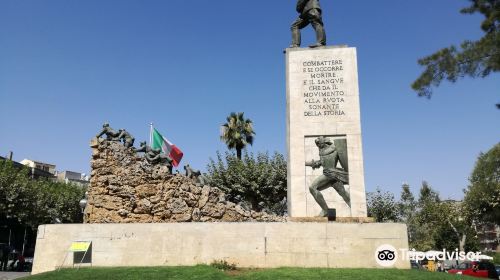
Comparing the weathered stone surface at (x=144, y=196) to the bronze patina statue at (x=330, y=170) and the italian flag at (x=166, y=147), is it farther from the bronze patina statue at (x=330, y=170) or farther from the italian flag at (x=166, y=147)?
the bronze patina statue at (x=330, y=170)

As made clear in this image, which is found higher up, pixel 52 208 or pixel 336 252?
pixel 52 208

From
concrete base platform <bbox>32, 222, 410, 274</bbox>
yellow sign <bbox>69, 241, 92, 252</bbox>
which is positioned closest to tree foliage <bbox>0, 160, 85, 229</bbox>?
concrete base platform <bbox>32, 222, 410, 274</bbox>

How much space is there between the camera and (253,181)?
108ft

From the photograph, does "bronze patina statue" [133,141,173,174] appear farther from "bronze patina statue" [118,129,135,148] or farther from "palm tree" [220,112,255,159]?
"palm tree" [220,112,255,159]

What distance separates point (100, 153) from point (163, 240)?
30.9 ft

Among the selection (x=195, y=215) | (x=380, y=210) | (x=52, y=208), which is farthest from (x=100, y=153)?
(x=380, y=210)

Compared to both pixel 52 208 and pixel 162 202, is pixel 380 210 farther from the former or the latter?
pixel 52 208

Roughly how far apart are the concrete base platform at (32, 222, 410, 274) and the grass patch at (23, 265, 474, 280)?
816 millimetres

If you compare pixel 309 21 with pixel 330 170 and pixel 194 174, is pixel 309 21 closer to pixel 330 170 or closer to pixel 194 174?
pixel 330 170

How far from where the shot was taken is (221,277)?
426 inches

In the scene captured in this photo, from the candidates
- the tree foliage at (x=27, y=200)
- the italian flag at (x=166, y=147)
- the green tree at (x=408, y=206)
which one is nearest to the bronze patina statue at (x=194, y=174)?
the italian flag at (x=166, y=147)

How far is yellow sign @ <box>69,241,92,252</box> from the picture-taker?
12.8 m

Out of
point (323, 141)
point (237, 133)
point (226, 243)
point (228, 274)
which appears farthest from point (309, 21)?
point (237, 133)

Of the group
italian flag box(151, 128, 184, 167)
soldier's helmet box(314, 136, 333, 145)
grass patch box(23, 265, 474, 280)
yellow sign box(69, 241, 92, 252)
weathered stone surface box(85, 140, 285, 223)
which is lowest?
grass patch box(23, 265, 474, 280)
